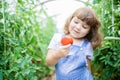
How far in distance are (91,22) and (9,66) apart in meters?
0.62

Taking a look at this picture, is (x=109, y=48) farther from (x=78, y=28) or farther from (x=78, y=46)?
(x=78, y=28)

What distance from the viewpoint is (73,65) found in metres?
2.31

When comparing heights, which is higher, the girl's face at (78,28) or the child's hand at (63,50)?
the girl's face at (78,28)

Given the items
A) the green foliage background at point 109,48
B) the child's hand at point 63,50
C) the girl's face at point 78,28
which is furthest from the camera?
the green foliage background at point 109,48

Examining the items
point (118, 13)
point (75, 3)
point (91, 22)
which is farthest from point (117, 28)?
point (75, 3)

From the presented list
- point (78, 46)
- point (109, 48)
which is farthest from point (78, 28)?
point (109, 48)

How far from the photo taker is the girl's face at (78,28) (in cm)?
224

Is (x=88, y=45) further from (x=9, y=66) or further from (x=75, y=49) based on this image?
(x=9, y=66)

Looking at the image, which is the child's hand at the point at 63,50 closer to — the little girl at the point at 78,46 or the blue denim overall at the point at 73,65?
the little girl at the point at 78,46

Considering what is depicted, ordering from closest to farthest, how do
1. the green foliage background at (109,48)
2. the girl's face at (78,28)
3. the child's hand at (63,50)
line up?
the child's hand at (63,50)
the girl's face at (78,28)
the green foliage background at (109,48)

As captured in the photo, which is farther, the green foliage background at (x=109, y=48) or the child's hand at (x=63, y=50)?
the green foliage background at (x=109, y=48)

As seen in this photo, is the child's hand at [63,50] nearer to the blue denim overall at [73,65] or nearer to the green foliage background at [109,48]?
the blue denim overall at [73,65]

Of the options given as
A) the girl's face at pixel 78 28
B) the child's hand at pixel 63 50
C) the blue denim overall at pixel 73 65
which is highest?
the girl's face at pixel 78 28

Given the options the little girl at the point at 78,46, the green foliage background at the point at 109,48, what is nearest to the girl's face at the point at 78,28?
the little girl at the point at 78,46
